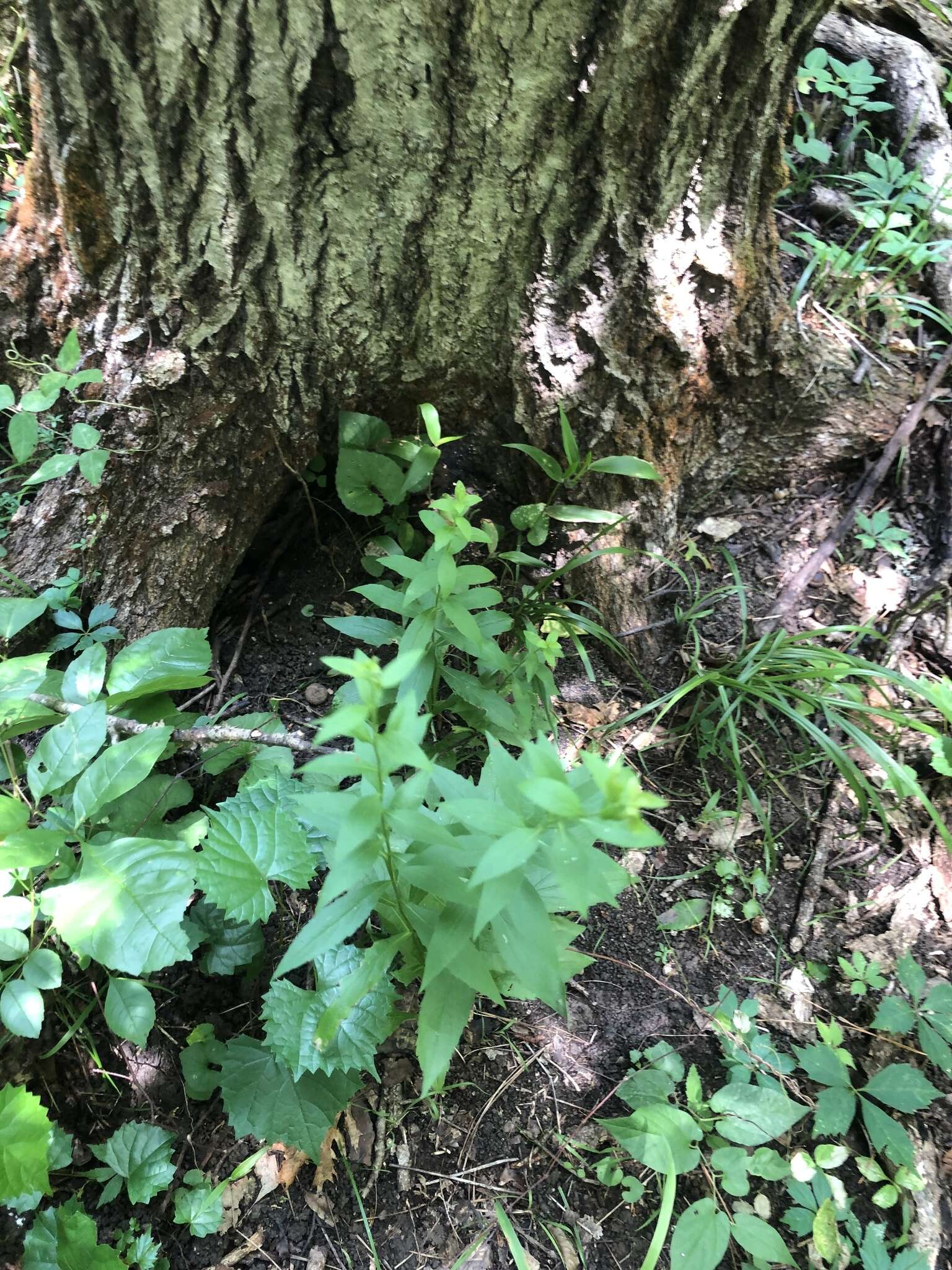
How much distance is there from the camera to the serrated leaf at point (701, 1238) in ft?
4.79

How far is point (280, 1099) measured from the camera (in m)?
1.46

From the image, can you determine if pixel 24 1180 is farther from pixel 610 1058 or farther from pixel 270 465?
pixel 270 465

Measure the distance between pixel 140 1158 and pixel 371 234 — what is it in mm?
2008

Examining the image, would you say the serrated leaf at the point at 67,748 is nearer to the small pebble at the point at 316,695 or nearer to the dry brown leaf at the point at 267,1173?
the small pebble at the point at 316,695

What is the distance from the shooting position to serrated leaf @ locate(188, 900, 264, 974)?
62.3 inches

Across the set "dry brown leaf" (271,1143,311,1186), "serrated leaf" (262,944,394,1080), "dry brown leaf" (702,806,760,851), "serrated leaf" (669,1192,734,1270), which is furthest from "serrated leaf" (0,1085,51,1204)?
"dry brown leaf" (702,806,760,851)

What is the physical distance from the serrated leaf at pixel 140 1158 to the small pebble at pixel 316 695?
1005 millimetres

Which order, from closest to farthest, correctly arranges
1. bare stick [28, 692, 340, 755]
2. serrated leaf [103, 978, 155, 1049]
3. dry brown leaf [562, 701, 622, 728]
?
serrated leaf [103, 978, 155, 1049] < bare stick [28, 692, 340, 755] < dry brown leaf [562, 701, 622, 728]

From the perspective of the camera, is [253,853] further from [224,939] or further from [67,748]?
[67,748]

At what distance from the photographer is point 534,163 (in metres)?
1.64

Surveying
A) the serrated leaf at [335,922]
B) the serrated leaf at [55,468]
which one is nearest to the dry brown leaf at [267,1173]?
the serrated leaf at [335,922]

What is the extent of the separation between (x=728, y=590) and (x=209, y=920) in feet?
5.57

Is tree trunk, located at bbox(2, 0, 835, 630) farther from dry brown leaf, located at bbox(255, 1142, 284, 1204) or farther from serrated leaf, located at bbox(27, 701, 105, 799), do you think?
dry brown leaf, located at bbox(255, 1142, 284, 1204)

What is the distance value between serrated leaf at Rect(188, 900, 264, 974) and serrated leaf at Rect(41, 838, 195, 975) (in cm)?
29
